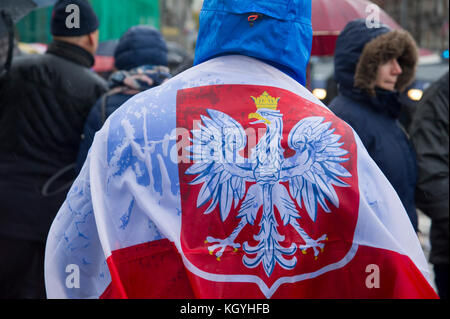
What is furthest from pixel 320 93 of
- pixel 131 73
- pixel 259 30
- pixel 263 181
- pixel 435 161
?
pixel 263 181

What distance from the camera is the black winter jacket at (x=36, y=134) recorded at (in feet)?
12.4

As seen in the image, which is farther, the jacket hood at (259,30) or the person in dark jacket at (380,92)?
the person in dark jacket at (380,92)

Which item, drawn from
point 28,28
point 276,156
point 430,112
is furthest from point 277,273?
point 28,28

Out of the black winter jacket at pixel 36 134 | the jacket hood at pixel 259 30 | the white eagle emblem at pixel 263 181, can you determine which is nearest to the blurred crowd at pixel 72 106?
the black winter jacket at pixel 36 134

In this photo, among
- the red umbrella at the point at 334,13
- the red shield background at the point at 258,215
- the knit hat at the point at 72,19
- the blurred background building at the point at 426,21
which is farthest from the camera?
the blurred background building at the point at 426,21

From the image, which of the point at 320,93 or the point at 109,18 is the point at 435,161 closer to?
the point at 320,93

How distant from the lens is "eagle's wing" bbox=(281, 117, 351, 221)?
6.37 ft

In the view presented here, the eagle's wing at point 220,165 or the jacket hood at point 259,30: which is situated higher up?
the jacket hood at point 259,30

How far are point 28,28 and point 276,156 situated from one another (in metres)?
15.9

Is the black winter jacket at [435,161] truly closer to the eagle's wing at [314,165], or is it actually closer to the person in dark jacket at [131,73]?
the person in dark jacket at [131,73]

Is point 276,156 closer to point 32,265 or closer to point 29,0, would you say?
point 29,0
